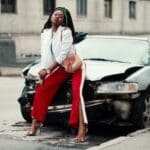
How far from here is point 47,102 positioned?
30.3 feet

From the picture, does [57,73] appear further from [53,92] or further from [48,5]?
[48,5]

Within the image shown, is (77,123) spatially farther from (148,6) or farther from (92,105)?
(148,6)

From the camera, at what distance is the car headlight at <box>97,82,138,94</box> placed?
30.1 ft

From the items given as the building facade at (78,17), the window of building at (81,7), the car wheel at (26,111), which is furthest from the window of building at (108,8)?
the car wheel at (26,111)

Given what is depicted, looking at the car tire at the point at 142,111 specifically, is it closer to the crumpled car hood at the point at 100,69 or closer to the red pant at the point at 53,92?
the crumpled car hood at the point at 100,69

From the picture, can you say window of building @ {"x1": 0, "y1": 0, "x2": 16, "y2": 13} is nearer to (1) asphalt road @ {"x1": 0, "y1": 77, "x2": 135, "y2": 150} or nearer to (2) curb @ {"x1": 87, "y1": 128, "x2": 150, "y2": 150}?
(1) asphalt road @ {"x1": 0, "y1": 77, "x2": 135, "y2": 150}

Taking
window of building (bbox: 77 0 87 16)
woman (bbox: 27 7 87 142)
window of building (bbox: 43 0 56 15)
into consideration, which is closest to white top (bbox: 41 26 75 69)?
woman (bbox: 27 7 87 142)

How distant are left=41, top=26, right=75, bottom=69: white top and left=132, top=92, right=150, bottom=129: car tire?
1.24m

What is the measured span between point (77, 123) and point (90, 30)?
110 feet

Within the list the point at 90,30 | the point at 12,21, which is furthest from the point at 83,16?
the point at 12,21

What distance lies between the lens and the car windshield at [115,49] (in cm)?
1037

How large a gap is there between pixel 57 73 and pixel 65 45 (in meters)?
0.42

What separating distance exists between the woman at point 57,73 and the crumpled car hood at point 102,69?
230 millimetres

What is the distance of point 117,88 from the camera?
9.24 m
